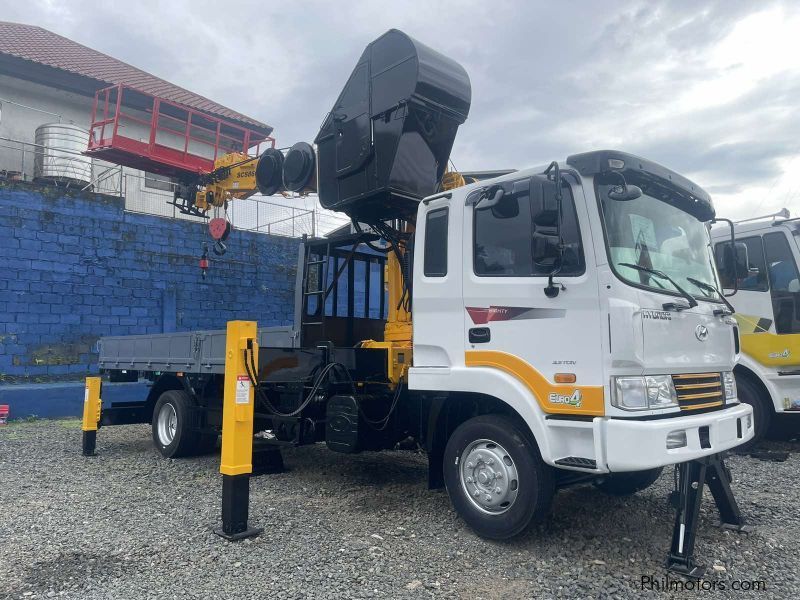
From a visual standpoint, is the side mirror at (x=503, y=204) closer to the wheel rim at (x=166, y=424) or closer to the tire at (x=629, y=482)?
the tire at (x=629, y=482)

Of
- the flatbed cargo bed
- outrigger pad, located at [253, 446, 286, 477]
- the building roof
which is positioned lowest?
outrigger pad, located at [253, 446, 286, 477]

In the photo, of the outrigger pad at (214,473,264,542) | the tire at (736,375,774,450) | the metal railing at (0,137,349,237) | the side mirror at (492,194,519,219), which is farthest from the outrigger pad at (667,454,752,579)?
the metal railing at (0,137,349,237)

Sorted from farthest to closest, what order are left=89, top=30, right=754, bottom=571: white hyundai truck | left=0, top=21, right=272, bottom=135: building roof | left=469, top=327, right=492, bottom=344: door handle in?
1. left=0, top=21, right=272, bottom=135: building roof
2. left=469, top=327, right=492, bottom=344: door handle
3. left=89, top=30, right=754, bottom=571: white hyundai truck

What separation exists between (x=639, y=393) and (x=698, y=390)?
66cm

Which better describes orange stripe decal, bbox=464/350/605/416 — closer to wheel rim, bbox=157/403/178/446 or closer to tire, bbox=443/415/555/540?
tire, bbox=443/415/555/540

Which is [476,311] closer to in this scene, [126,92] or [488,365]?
[488,365]

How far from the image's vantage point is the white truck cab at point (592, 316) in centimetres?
391

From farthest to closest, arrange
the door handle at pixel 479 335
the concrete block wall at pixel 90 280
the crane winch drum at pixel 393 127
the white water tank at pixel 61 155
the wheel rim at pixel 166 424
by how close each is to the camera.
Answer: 1. the white water tank at pixel 61 155
2. the concrete block wall at pixel 90 280
3. the wheel rim at pixel 166 424
4. the crane winch drum at pixel 393 127
5. the door handle at pixel 479 335

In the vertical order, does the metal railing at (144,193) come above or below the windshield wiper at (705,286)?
above

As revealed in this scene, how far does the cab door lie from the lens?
159 inches

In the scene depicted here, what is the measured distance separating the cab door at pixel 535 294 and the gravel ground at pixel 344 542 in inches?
42.8

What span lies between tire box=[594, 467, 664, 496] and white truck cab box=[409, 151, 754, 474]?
3.35ft

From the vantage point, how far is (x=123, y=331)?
13.1m

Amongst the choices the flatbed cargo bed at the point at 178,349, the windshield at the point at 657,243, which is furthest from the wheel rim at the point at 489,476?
the flatbed cargo bed at the point at 178,349
